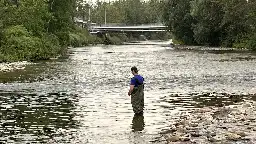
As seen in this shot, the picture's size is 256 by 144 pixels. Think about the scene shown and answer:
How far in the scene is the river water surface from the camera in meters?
15.1

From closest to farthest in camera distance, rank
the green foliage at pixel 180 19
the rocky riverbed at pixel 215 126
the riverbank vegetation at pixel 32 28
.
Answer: the rocky riverbed at pixel 215 126 < the riverbank vegetation at pixel 32 28 < the green foliage at pixel 180 19

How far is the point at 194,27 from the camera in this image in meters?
103

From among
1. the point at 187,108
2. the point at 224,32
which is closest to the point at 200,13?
the point at 224,32

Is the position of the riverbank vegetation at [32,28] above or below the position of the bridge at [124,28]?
above

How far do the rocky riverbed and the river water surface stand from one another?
1.99 feet

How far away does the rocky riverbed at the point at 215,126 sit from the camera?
41.9 ft

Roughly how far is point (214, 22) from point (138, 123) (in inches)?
3222

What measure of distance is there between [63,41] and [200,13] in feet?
97.5

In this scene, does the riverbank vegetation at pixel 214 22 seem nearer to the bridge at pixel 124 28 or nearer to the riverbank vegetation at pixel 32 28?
the riverbank vegetation at pixel 32 28

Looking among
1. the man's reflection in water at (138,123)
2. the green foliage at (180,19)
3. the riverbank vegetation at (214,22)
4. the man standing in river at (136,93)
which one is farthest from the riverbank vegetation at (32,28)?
the green foliage at (180,19)

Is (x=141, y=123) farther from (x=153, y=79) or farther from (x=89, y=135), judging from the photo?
(x=153, y=79)

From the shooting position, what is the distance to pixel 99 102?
2202cm

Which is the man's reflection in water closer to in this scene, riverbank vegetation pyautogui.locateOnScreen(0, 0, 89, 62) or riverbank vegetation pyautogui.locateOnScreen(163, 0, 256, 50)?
riverbank vegetation pyautogui.locateOnScreen(0, 0, 89, 62)

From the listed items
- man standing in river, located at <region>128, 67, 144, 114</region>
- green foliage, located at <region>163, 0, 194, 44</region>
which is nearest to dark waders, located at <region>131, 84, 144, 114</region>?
man standing in river, located at <region>128, 67, 144, 114</region>
